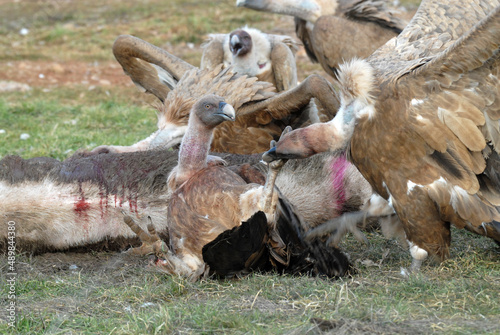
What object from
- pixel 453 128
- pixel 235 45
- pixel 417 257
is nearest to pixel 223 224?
pixel 417 257

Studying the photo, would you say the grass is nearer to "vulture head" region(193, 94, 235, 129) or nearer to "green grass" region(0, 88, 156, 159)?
Answer: "vulture head" region(193, 94, 235, 129)

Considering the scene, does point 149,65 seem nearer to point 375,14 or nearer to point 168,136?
point 168,136

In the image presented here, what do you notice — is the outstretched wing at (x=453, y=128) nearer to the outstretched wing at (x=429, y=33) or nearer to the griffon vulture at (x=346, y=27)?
the outstretched wing at (x=429, y=33)

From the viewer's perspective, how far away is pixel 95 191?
174 inches

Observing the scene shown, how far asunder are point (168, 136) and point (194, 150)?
1.34 meters

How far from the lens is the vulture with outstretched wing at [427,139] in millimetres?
3451

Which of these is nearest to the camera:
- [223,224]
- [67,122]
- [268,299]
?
[268,299]

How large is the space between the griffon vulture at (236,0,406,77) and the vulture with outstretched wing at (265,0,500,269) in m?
A: 2.69

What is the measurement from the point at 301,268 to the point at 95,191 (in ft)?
4.66

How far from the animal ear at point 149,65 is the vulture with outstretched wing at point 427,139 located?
2.46 metres

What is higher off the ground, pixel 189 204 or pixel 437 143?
pixel 437 143

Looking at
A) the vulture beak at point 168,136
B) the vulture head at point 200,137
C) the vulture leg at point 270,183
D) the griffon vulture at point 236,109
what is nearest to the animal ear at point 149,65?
the griffon vulture at point 236,109

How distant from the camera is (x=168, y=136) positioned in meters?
5.38

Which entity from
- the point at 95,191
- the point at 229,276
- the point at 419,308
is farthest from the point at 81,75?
the point at 419,308
